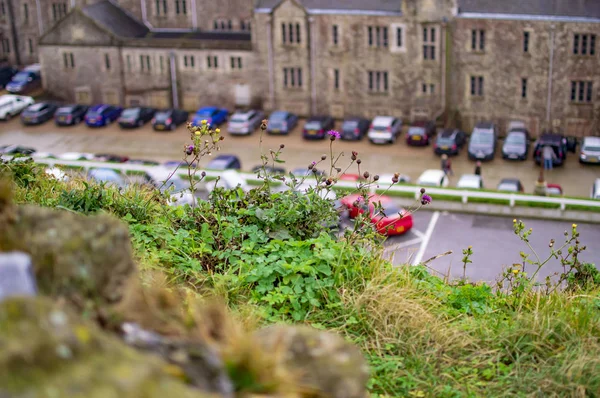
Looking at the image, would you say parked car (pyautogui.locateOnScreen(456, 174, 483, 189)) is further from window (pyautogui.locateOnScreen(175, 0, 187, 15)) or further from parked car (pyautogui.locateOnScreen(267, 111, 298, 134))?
window (pyautogui.locateOnScreen(175, 0, 187, 15))

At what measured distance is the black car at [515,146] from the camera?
4759cm

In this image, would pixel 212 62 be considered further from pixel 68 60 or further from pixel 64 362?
pixel 64 362

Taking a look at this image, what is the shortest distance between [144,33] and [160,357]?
58.7 metres

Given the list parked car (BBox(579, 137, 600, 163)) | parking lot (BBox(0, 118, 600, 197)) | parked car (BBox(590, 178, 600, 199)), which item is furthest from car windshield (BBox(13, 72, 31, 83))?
parked car (BBox(590, 178, 600, 199))

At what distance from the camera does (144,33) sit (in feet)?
203

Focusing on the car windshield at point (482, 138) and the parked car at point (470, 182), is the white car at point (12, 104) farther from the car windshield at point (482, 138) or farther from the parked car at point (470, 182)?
the parked car at point (470, 182)

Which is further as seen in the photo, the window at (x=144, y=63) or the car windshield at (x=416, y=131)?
the window at (x=144, y=63)

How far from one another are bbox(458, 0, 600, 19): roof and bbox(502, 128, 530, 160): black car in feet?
22.1

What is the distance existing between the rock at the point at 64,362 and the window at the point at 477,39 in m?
48.3

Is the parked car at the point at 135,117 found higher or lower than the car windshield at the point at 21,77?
→ lower

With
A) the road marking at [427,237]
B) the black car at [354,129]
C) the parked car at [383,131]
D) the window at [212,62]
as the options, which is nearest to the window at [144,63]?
the window at [212,62]

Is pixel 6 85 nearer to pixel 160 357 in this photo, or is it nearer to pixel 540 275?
pixel 540 275

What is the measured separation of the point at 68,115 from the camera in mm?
56375

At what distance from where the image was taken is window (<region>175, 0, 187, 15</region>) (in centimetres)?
6162
